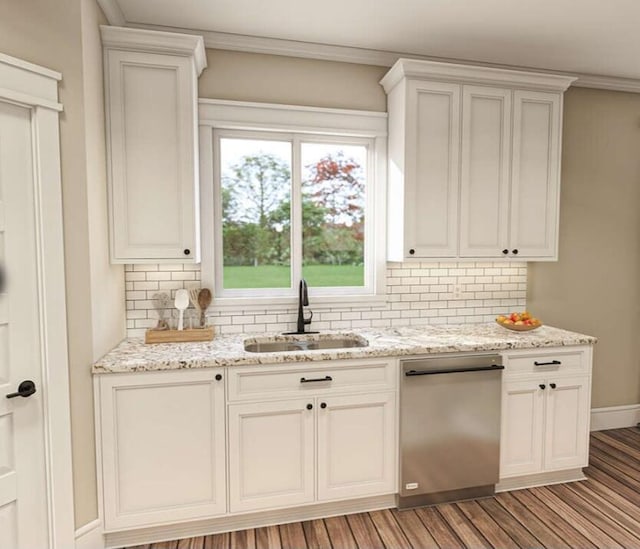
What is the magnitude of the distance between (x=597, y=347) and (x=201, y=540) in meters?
3.25

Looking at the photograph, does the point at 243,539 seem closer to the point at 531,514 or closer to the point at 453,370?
the point at 453,370

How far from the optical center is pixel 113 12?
2295mm

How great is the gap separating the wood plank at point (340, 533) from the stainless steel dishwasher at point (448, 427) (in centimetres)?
36

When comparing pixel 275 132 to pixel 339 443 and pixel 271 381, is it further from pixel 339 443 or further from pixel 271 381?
pixel 339 443

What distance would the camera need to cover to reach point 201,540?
2.20 meters

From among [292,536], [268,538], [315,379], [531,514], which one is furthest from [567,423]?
[268,538]

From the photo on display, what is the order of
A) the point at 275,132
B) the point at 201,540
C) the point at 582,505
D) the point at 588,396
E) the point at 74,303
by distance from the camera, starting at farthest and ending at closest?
the point at 275,132 < the point at 588,396 < the point at 582,505 < the point at 201,540 < the point at 74,303

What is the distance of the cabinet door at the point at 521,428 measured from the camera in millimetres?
2551

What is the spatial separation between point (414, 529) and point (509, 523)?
533mm

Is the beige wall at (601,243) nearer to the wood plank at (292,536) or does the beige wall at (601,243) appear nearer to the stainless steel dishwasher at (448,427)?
the stainless steel dishwasher at (448,427)

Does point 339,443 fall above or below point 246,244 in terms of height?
below

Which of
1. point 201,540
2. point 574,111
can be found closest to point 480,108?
point 574,111

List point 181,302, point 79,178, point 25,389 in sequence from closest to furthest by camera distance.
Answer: point 25,389 < point 79,178 < point 181,302

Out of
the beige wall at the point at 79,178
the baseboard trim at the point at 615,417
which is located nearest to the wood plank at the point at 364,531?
the beige wall at the point at 79,178
